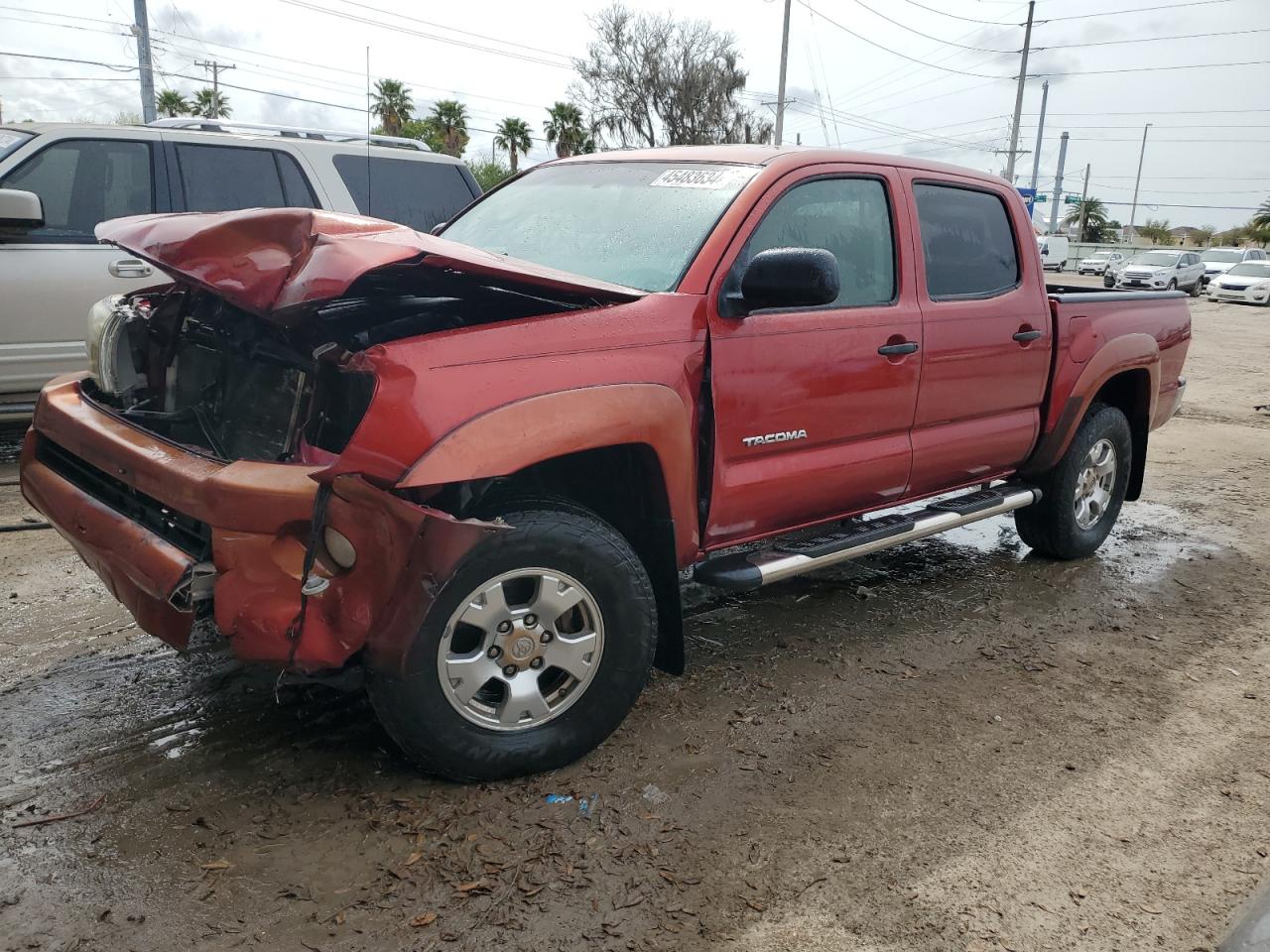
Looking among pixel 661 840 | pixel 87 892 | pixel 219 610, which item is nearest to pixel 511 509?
pixel 219 610

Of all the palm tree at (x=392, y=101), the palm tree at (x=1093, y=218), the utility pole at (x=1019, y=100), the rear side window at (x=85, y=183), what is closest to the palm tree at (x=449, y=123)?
the palm tree at (x=392, y=101)

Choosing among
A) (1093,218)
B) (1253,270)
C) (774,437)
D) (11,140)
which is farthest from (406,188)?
(1093,218)

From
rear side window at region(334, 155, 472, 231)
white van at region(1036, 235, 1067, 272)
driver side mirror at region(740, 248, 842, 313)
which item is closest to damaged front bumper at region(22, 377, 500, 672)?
driver side mirror at region(740, 248, 842, 313)

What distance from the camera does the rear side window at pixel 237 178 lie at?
6367 millimetres

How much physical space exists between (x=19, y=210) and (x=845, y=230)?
420cm

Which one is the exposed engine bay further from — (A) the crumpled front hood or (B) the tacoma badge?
(B) the tacoma badge

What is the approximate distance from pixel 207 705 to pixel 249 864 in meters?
0.96

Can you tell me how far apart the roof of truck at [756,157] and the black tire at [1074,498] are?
165cm

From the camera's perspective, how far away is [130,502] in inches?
117

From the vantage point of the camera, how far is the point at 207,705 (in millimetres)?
3369

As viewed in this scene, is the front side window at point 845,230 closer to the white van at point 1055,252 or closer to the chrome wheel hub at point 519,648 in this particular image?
the chrome wheel hub at point 519,648

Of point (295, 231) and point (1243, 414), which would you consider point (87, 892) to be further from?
point (1243, 414)

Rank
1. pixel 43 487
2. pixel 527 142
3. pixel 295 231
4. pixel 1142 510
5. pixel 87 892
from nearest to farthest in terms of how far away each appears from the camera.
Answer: pixel 87 892 < pixel 295 231 < pixel 43 487 < pixel 1142 510 < pixel 527 142

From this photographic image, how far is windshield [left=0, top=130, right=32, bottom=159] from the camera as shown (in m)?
5.88
